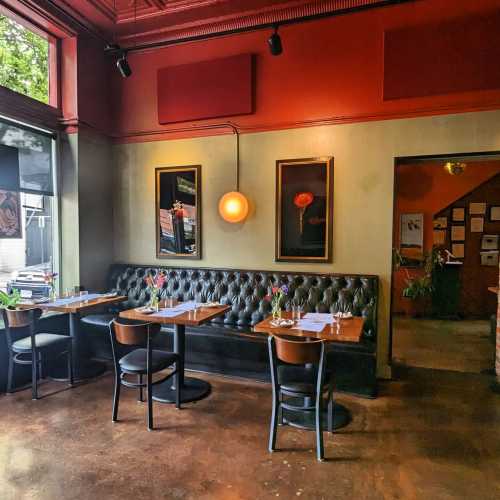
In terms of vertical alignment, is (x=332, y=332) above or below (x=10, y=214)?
below

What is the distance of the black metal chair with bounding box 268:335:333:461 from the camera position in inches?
104

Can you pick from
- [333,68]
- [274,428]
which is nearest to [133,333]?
[274,428]

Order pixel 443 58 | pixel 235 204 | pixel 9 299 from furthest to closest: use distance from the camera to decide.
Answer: pixel 235 204, pixel 443 58, pixel 9 299

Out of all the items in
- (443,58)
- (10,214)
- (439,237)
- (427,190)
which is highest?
(443,58)

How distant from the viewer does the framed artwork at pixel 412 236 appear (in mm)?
7406

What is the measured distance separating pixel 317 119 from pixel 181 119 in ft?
5.87

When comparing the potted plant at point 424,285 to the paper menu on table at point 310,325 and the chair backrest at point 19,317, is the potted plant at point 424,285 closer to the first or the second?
the paper menu on table at point 310,325

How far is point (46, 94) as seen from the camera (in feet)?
15.6

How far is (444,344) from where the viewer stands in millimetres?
5445

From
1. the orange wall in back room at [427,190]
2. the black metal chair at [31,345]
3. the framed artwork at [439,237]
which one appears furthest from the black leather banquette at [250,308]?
the framed artwork at [439,237]

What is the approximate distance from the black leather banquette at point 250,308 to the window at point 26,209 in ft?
3.00

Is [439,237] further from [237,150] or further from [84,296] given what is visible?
[84,296]

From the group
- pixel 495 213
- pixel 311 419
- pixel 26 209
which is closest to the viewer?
pixel 311 419

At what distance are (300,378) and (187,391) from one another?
1341mm
